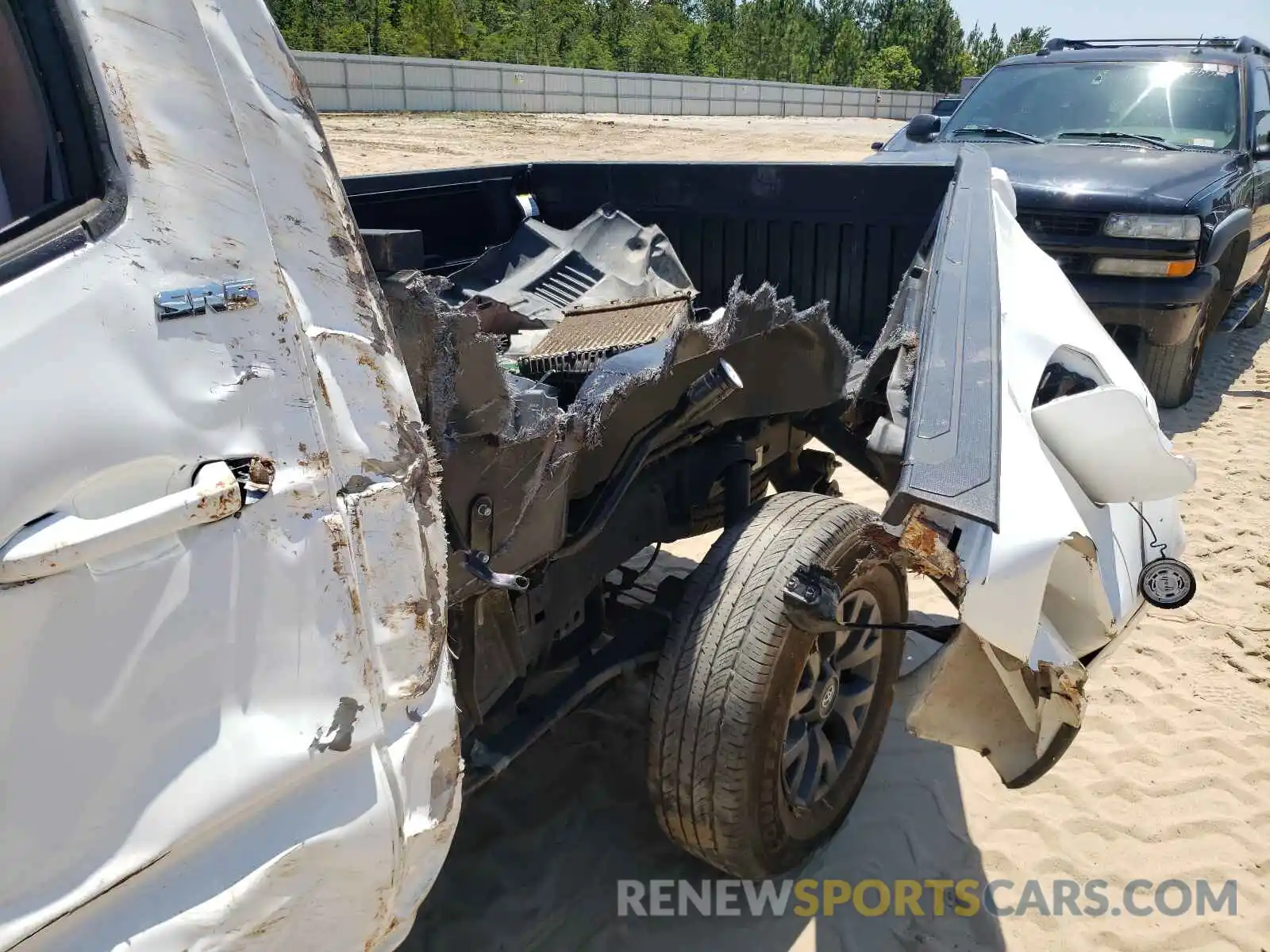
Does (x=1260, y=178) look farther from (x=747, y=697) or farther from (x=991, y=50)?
(x=991, y=50)

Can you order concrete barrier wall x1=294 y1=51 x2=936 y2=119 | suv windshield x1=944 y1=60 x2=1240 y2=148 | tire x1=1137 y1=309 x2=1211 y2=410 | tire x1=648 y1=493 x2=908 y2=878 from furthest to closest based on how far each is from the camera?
concrete barrier wall x1=294 y1=51 x2=936 y2=119 → suv windshield x1=944 y1=60 x2=1240 y2=148 → tire x1=1137 y1=309 x2=1211 y2=410 → tire x1=648 y1=493 x2=908 y2=878

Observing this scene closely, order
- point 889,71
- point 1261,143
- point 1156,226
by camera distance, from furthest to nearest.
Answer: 1. point 889,71
2. point 1261,143
3. point 1156,226

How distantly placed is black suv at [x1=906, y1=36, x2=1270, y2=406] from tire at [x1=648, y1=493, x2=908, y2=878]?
3.74 m

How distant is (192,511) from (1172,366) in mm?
5968

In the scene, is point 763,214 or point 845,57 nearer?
point 763,214

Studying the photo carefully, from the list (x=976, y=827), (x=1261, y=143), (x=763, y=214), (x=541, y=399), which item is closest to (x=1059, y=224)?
(x=1261, y=143)

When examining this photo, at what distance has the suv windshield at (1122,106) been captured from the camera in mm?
5922

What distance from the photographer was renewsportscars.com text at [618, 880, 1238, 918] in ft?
7.95

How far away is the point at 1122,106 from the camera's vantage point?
6.05 m

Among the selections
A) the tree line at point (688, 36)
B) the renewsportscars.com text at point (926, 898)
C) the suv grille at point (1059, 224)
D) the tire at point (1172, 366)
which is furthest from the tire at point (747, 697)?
the tree line at point (688, 36)

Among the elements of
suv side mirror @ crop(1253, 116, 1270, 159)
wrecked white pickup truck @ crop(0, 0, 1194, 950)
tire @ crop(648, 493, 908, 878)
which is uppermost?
suv side mirror @ crop(1253, 116, 1270, 159)

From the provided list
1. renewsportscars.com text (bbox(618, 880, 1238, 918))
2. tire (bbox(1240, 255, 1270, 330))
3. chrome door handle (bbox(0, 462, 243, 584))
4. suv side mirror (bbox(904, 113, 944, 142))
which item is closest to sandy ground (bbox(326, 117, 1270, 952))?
renewsportscars.com text (bbox(618, 880, 1238, 918))

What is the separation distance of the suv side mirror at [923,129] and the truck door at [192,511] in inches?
220

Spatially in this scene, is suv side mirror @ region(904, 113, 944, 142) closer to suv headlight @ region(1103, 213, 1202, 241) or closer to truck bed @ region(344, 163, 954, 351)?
suv headlight @ region(1103, 213, 1202, 241)
